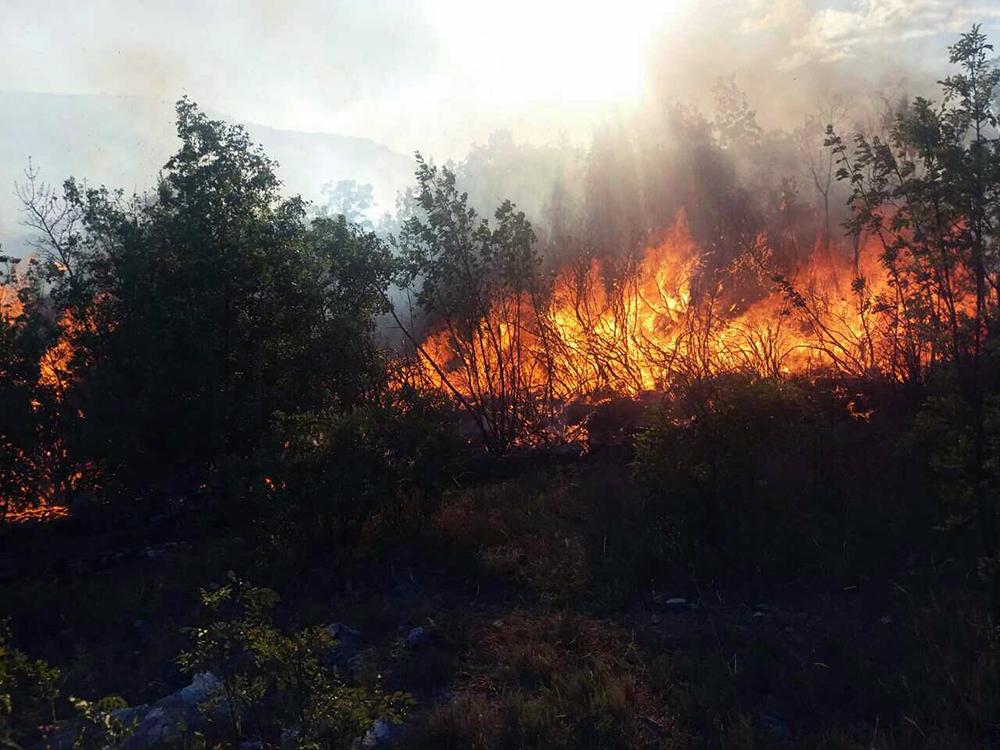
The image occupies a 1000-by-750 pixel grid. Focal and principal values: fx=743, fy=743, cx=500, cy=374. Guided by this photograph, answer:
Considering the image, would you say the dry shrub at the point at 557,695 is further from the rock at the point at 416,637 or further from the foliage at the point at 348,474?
the foliage at the point at 348,474

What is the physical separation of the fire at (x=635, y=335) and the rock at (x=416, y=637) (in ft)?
18.7

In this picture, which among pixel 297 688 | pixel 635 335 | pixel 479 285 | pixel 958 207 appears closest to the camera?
pixel 297 688

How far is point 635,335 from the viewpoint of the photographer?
12.7m

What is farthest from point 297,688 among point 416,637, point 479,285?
point 479,285

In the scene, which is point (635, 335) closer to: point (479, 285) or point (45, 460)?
point (479, 285)

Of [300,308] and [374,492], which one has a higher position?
[300,308]

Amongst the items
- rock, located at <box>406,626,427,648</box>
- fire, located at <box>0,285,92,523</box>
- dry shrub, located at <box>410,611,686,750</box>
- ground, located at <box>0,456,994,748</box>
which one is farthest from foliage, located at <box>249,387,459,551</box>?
fire, located at <box>0,285,92,523</box>

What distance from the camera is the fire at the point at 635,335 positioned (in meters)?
10.7

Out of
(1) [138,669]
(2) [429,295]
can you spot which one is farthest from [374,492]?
(2) [429,295]

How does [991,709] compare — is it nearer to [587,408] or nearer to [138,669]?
[138,669]

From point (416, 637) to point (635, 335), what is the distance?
8374 millimetres

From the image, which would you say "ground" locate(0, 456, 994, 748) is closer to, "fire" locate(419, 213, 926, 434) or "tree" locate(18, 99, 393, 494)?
"tree" locate(18, 99, 393, 494)

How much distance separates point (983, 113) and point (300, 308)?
24.2ft

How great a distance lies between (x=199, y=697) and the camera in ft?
14.9
